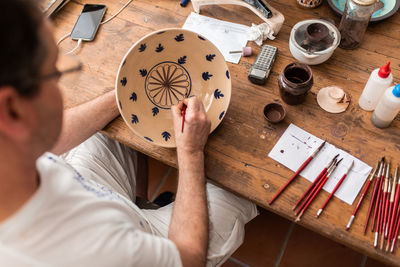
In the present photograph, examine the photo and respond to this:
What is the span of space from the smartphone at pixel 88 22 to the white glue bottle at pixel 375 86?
106 cm

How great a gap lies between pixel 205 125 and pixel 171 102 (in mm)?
216

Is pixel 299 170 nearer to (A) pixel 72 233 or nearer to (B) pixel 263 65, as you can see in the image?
(B) pixel 263 65

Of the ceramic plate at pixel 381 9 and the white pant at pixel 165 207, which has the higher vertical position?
the ceramic plate at pixel 381 9

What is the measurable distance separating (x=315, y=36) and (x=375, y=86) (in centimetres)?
28

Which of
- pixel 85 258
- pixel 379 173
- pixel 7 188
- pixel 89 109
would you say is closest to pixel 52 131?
pixel 7 188

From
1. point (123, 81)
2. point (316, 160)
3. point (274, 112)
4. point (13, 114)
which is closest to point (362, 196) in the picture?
point (316, 160)

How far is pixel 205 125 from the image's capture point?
3.69 feet

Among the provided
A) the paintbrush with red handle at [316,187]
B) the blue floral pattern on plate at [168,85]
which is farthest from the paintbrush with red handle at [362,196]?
the blue floral pattern on plate at [168,85]

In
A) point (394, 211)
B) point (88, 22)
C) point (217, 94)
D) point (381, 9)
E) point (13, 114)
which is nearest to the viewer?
point (13, 114)

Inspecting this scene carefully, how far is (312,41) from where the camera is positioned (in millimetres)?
1268

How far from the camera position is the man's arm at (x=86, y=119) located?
1.21 meters

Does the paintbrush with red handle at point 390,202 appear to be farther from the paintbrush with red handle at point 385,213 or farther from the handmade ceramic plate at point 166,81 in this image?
the handmade ceramic plate at point 166,81

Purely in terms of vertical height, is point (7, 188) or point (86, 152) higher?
point (7, 188)

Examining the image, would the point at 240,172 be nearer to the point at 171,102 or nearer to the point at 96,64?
the point at 171,102
